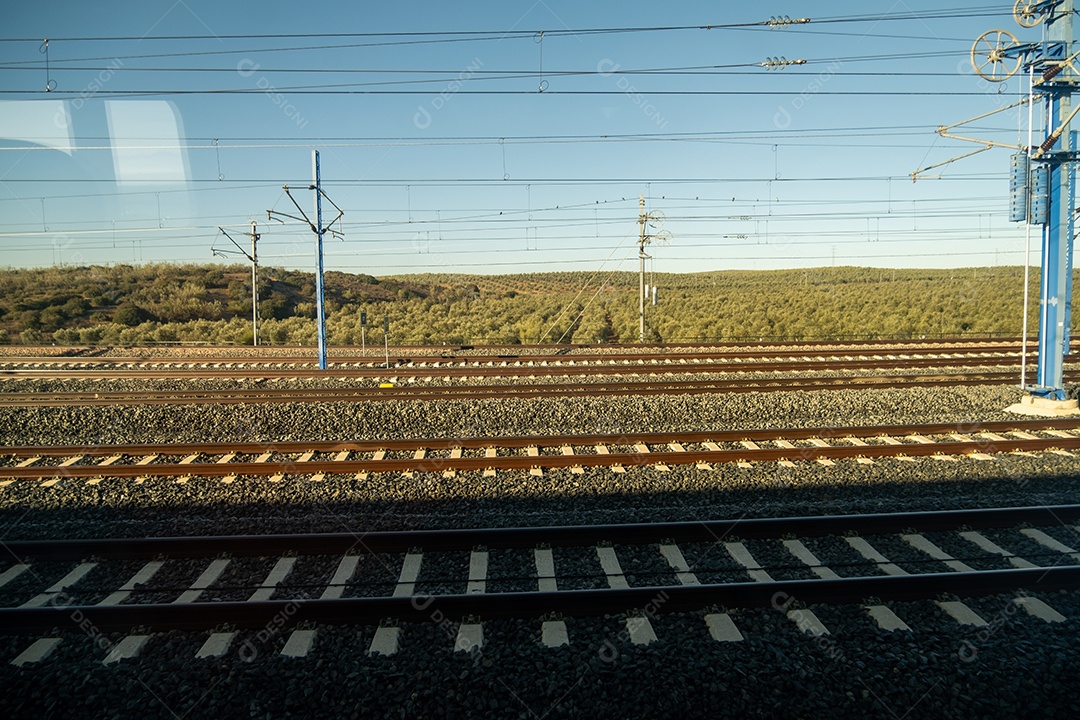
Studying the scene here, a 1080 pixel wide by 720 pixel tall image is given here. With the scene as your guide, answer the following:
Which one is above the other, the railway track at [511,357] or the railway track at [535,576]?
the railway track at [511,357]

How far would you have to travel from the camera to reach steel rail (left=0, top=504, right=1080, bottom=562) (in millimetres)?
5922

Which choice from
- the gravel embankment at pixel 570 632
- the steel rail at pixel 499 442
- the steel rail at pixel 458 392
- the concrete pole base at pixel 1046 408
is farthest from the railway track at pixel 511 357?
the steel rail at pixel 499 442

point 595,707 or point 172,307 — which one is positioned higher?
point 172,307

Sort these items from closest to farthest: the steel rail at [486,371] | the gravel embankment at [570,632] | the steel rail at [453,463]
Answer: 1. the gravel embankment at [570,632]
2. the steel rail at [453,463]
3. the steel rail at [486,371]

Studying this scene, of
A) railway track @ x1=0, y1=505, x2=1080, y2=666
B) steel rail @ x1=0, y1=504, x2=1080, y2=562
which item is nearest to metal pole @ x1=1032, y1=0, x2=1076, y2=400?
railway track @ x1=0, y1=505, x2=1080, y2=666

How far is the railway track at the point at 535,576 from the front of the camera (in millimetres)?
4668

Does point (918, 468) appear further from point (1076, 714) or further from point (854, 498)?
point (1076, 714)

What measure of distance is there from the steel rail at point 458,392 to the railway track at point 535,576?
584 centimetres

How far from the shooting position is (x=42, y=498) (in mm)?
7555

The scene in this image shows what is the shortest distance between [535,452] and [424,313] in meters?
26.1

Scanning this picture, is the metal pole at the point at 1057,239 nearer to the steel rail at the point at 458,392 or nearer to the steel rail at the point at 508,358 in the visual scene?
the steel rail at the point at 458,392

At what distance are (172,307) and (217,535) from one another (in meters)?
31.3

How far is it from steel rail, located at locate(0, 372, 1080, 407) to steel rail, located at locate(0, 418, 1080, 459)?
8.18 ft

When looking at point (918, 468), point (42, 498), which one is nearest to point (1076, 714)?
point (918, 468)
